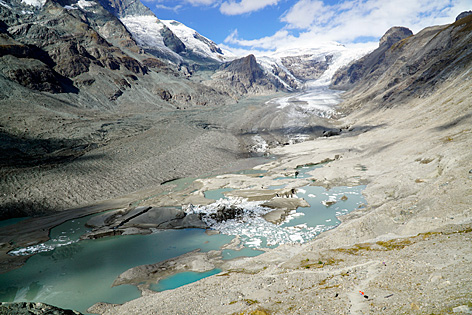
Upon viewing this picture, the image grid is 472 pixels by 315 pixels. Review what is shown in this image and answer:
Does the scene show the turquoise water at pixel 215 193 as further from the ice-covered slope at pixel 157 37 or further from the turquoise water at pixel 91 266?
the ice-covered slope at pixel 157 37

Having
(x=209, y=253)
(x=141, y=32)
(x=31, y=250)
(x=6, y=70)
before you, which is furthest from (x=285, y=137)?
(x=141, y=32)

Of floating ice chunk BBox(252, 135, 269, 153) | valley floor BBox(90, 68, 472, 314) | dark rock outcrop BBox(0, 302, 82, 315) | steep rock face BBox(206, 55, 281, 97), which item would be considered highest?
steep rock face BBox(206, 55, 281, 97)

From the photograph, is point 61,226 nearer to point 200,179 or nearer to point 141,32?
point 200,179

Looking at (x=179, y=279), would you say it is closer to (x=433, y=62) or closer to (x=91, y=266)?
(x=91, y=266)

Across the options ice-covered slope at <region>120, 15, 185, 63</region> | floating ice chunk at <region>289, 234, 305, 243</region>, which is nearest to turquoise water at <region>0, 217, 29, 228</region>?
floating ice chunk at <region>289, 234, 305, 243</region>

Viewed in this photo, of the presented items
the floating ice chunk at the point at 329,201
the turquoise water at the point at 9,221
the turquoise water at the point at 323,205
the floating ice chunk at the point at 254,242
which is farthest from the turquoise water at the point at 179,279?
the turquoise water at the point at 9,221

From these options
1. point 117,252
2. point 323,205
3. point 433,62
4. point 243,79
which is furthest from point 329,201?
point 243,79

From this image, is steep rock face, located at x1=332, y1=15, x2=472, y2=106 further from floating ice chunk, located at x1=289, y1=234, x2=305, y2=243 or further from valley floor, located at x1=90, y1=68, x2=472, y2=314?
floating ice chunk, located at x1=289, y1=234, x2=305, y2=243
